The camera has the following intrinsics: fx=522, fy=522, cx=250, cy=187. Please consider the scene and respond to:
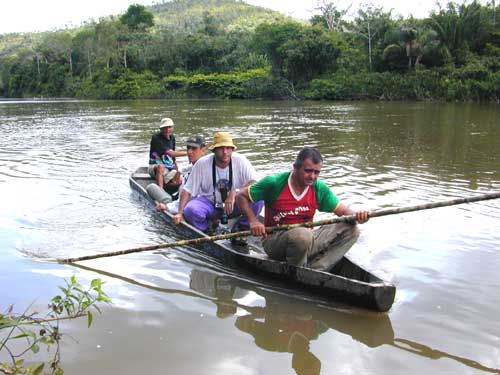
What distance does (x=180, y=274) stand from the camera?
17.0 ft

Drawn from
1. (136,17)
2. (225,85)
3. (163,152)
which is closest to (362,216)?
(163,152)

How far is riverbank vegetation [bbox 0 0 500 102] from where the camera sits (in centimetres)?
3453

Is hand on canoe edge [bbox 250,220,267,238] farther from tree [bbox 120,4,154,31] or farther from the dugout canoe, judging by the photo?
tree [bbox 120,4,154,31]

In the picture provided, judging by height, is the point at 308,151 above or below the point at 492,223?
above

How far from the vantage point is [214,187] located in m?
5.83

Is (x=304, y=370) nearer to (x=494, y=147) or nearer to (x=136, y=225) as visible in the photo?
(x=136, y=225)

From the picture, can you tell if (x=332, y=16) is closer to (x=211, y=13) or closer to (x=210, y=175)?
(x=210, y=175)

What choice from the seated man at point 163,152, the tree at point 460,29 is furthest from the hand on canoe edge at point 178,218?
the tree at point 460,29

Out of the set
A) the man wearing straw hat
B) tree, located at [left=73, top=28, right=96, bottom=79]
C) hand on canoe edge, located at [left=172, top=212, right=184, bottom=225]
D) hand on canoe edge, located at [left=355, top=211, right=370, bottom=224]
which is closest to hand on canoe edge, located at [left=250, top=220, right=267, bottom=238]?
hand on canoe edge, located at [left=355, top=211, right=370, bottom=224]

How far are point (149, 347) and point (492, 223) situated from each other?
15.3 ft

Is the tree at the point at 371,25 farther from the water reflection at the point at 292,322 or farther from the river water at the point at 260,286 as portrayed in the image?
the water reflection at the point at 292,322

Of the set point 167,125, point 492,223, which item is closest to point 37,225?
point 167,125

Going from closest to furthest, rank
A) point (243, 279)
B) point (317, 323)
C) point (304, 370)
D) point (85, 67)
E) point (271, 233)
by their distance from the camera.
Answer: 1. point (304, 370)
2. point (317, 323)
3. point (271, 233)
4. point (243, 279)
5. point (85, 67)

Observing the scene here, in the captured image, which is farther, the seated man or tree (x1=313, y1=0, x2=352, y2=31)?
tree (x1=313, y1=0, x2=352, y2=31)
